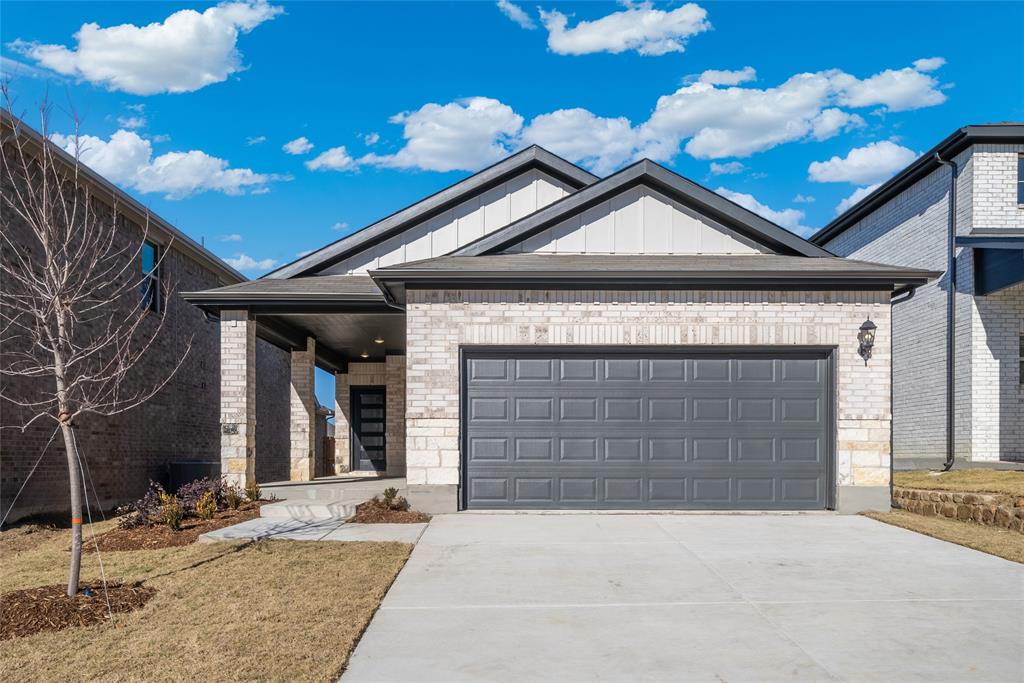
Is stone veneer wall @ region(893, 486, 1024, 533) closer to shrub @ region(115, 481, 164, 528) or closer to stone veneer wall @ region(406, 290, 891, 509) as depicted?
stone veneer wall @ region(406, 290, 891, 509)

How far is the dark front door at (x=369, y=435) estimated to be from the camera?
23656 millimetres

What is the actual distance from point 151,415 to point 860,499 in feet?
49.8

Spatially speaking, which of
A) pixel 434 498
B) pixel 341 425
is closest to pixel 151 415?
pixel 341 425

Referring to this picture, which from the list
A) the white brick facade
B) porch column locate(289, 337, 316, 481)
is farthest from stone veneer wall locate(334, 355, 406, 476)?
the white brick facade

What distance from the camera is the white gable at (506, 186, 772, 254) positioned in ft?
46.9

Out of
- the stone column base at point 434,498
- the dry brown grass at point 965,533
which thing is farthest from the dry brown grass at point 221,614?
the dry brown grass at point 965,533

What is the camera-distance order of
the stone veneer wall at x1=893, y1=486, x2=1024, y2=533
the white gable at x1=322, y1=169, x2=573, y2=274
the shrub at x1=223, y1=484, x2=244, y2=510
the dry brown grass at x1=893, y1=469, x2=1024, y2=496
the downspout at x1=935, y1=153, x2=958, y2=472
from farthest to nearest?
the downspout at x1=935, y1=153, x2=958, y2=472 → the white gable at x1=322, y1=169, x2=573, y2=274 → the shrub at x1=223, y1=484, x2=244, y2=510 → the dry brown grass at x1=893, y1=469, x2=1024, y2=496 → the stone veneer wall at x1=893, y1=486, x2=1024, y2=533

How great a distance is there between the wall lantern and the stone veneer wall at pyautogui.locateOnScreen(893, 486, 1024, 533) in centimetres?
252

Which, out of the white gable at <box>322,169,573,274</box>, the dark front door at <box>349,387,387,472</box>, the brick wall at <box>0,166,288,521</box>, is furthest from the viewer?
the dark front door at <box>349,387,387,472</box>

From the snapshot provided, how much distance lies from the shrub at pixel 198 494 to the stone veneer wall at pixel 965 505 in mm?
11333

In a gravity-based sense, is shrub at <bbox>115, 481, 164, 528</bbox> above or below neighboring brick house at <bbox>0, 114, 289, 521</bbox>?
below

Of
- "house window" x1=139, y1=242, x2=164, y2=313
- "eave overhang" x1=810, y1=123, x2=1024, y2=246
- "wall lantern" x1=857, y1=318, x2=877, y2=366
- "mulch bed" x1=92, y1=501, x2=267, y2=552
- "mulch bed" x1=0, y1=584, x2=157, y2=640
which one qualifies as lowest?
"mulch bed" x1=92, y1=501, x2=267, y2=552

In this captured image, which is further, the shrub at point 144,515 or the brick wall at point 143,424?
the brick wall at point 143,424

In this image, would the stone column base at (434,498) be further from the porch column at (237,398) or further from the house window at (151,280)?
the house window at (151,280)
